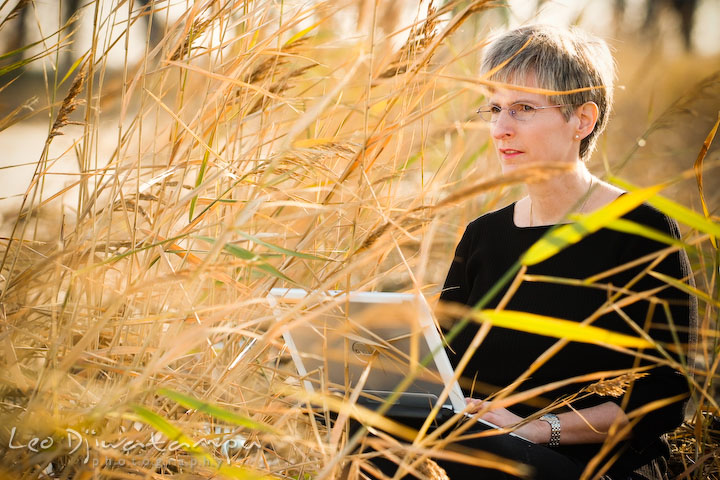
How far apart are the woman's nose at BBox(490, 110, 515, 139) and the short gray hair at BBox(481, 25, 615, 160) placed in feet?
0.41

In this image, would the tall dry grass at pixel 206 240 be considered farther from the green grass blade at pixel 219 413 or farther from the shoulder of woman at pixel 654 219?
the shoulder of woman at pixel 654 219

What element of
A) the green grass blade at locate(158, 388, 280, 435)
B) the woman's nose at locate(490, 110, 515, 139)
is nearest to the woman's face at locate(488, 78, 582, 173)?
the woman's nose at locate(490, 110, 515, 139)

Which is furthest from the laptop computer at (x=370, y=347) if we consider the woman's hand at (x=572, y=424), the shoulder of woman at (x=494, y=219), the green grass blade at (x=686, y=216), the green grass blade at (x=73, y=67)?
the shoulder of woman at (x=494, y=219)

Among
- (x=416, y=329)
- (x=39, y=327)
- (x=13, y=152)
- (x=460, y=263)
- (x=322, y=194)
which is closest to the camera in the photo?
(x=416, y=329)

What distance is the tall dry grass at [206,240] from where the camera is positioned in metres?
0.88

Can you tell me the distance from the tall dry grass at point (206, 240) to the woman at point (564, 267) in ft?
0.41

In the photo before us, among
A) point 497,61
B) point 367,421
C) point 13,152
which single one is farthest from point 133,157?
point 13,152

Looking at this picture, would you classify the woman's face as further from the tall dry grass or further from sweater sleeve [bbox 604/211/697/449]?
sweater sleeve [bbox 604/211/697/449]

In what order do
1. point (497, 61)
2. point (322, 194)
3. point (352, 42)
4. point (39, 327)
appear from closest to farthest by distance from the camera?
1. point (39, 327)
2. point (352, 42)
3. point (322, 194)
4. point (497, 61)

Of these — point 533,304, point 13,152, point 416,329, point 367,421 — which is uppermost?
point 13,152

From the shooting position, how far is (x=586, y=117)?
170 cm

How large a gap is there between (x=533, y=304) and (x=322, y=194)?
1.90 feet

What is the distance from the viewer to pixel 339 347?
117cm

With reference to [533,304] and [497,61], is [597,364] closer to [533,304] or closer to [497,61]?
[533,304]
